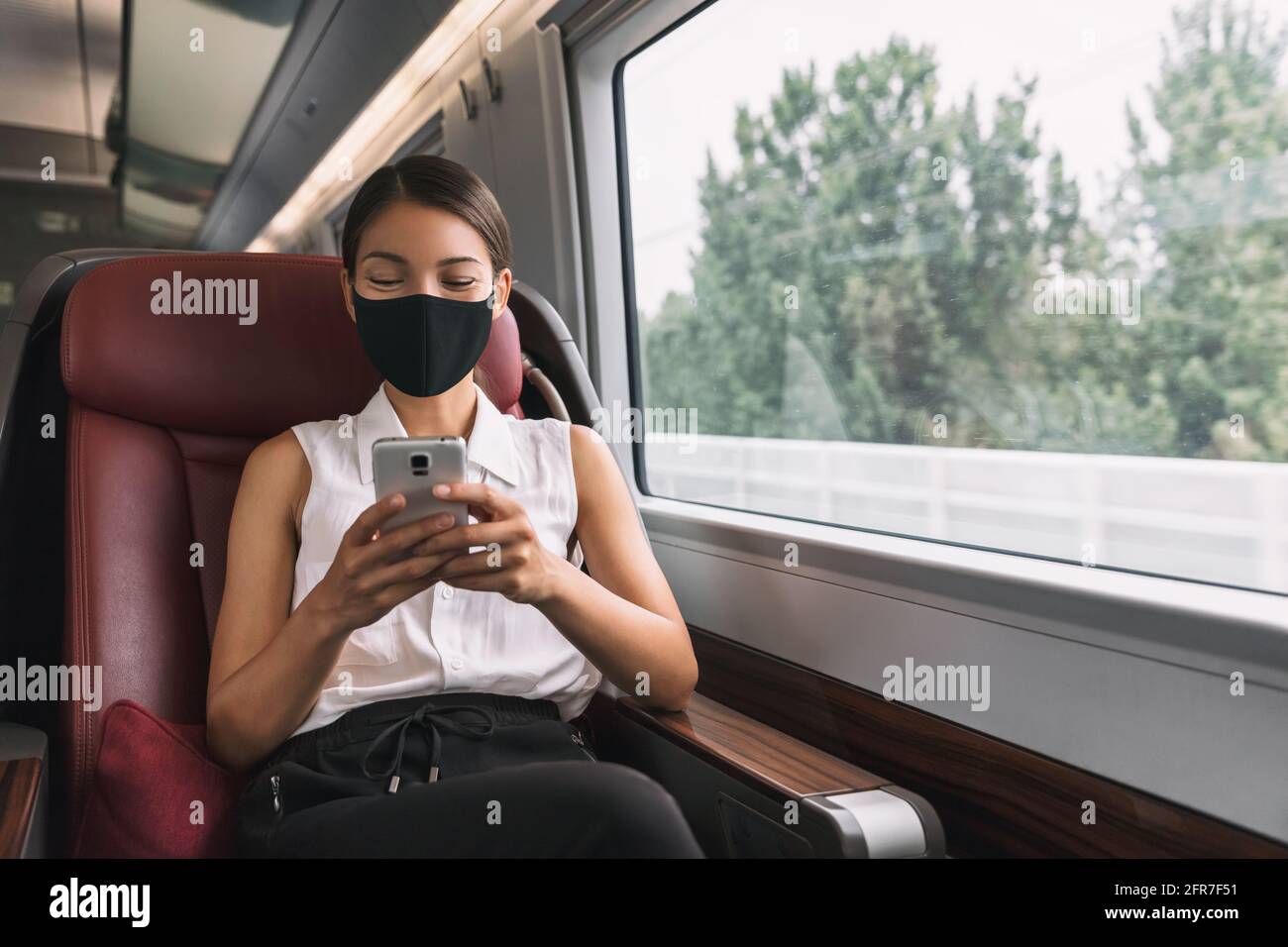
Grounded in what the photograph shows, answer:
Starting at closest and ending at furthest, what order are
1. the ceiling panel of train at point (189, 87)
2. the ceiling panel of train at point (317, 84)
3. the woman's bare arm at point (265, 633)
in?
the woman's bare arm at point (265, 633)
the ceiling panel of train at point (317, 84)
the ceiling panel of train at point (189, 87)

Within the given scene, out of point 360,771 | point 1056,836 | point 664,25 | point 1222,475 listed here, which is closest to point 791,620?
point 1056,836

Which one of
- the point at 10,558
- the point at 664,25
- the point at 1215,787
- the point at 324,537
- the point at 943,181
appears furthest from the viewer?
the point at 664,25

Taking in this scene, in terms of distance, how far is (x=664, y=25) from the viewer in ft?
8.58

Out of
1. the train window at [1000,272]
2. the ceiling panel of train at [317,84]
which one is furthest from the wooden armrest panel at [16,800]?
the ceiling panel of train at [317,84]

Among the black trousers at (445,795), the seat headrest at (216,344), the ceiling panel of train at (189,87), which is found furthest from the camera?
the ceiling panel of train at (189,87)

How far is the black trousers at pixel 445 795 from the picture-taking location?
3.29 feet

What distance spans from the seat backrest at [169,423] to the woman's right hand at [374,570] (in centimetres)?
44

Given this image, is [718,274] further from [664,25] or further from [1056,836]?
[1056,836]

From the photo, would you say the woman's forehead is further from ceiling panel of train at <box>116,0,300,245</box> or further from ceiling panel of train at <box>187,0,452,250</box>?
ceiling panel of train at <box>116,0,300,245</box>

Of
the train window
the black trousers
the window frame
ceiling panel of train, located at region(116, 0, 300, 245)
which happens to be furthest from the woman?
ceiling panel of train, located at region(116, 0, 300, 245)

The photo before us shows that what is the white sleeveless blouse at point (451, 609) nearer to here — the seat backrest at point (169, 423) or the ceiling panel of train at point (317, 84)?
the seat backrest at point (169, 423)

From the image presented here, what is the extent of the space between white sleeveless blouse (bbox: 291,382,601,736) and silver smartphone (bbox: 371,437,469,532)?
0.84ft

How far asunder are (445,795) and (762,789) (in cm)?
39

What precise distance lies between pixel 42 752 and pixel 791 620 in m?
1.23
